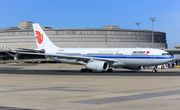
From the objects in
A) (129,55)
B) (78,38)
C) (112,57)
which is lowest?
(112,57)

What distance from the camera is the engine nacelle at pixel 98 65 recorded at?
139ft

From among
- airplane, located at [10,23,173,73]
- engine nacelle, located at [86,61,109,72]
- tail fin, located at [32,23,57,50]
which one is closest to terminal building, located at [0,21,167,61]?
tail fin, located at [32,23,57,50]

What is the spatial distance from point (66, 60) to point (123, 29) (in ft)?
282

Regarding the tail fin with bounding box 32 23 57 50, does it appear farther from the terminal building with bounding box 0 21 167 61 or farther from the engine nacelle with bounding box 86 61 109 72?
the terminal building with bounding box 0 21 167 61

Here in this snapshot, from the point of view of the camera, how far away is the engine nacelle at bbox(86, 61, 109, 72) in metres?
42.4

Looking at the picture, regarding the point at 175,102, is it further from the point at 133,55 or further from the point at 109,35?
the point at 109,35

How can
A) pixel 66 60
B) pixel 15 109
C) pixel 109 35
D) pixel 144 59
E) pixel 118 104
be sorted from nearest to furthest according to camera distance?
pixel 15 109 → pixel 118 104 → pixel 144 59 → pixel 66 60 → pixel 109 35

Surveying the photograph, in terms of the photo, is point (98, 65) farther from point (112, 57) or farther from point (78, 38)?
point (78, 38)

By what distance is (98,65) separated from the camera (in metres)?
42.6

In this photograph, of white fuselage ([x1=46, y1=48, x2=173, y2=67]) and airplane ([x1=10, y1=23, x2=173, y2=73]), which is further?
airplane ([x1=10, y1=23, x2=173, y2=73])

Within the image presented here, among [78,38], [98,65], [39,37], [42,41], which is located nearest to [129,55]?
[98,65]

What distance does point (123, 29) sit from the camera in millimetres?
130375

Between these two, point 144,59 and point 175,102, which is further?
point 144,59

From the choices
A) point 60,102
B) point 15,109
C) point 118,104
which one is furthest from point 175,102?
point 15,109
